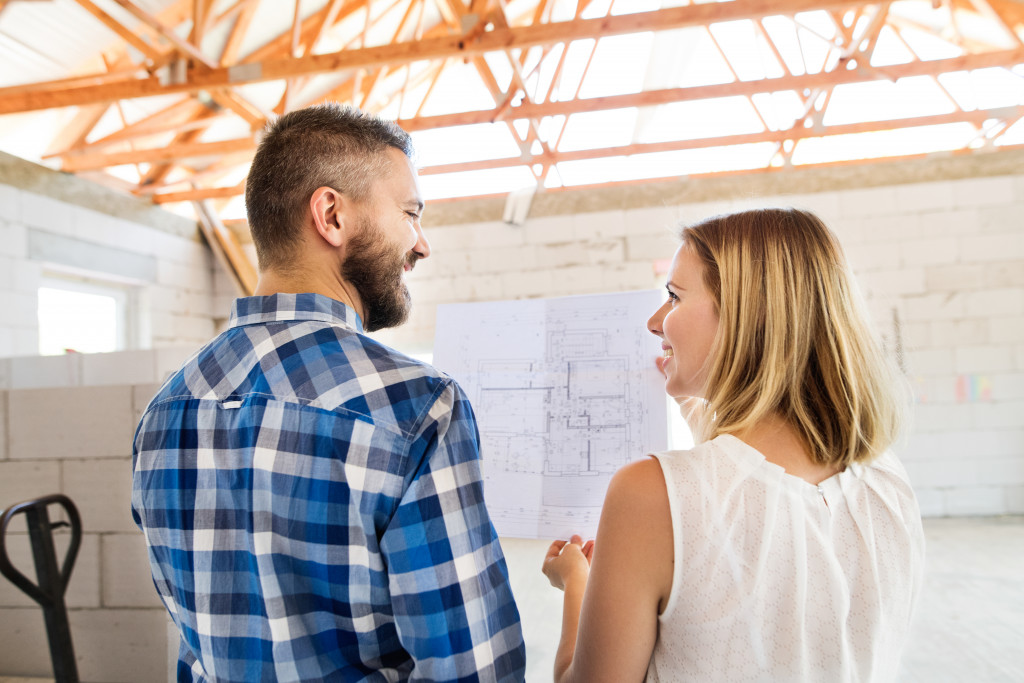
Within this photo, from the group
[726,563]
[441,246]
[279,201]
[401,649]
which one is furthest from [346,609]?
[441,246]

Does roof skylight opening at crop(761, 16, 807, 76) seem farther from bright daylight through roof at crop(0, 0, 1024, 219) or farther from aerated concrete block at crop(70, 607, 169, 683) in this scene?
aerated concrete block at crop(70, 607, 169, 683)

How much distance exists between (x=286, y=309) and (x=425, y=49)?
3.68 meters

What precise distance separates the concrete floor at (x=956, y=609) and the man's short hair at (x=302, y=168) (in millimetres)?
2720

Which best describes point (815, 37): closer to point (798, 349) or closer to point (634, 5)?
point (634, 5)

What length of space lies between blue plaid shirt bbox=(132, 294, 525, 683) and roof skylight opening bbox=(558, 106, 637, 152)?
20.1 feet

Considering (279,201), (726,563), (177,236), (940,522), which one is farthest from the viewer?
(177,236)

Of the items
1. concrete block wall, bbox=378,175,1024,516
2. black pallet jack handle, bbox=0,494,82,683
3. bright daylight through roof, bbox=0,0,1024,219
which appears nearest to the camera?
black pallet jack handle, bbox=0,494,82,683

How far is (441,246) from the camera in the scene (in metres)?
6.30

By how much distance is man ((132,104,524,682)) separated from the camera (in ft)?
2.46

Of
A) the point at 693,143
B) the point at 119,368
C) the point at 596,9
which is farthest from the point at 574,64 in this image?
the point at 119,368

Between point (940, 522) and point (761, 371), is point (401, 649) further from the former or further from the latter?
point (940, 522)

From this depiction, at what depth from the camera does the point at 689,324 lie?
0.88m

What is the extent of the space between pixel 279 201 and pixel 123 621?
101 inches

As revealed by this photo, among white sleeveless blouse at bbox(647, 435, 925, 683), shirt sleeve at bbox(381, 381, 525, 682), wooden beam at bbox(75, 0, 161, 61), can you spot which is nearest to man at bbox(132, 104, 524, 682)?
shirt sleeve at bbox(381, 381, 525, 682)
